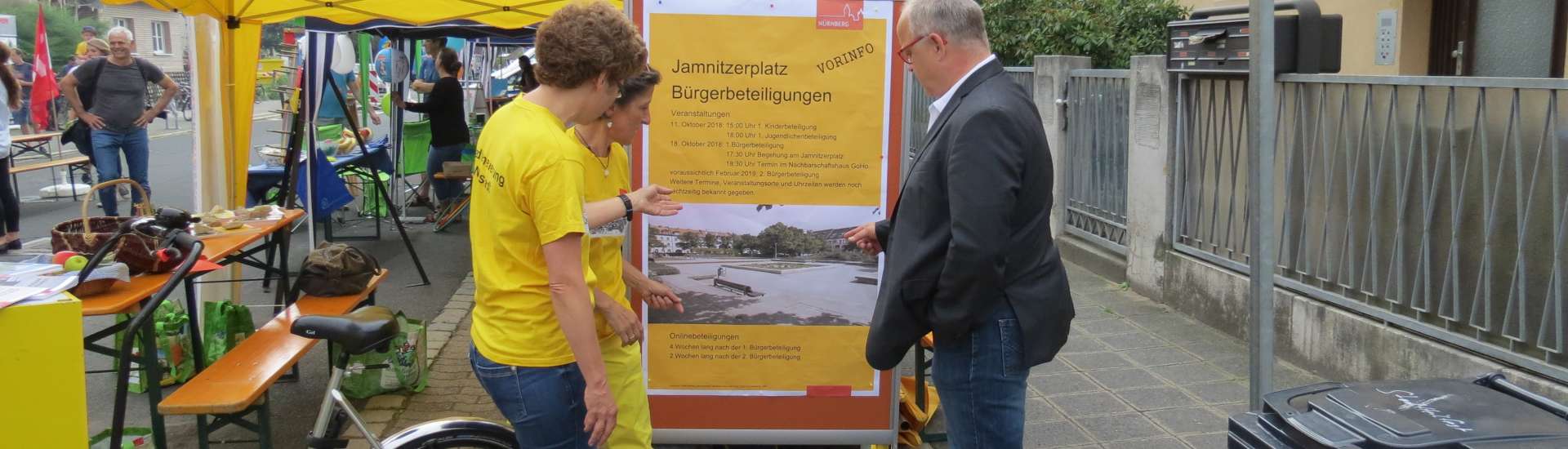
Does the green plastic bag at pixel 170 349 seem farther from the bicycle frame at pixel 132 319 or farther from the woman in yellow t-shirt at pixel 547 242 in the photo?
the woman in yellow t-shirt at pixel 547 242

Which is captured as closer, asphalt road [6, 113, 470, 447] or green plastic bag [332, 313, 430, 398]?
asphalt road [6, 113, 470, 447]

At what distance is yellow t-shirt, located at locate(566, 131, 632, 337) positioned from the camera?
9.98 ft

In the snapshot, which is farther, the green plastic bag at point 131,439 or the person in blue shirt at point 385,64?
the person in blue shirt at point 385,64

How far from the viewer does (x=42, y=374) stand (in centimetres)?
303

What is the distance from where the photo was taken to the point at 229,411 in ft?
13.3

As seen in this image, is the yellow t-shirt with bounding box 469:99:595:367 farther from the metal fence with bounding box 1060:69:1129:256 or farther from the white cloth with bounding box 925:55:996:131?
the metal fence with bounding box 1060:69:1129:256

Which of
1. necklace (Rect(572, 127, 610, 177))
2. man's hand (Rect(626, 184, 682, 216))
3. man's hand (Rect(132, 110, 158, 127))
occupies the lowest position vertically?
man's hand (Rect(626, 184, 682, 216))

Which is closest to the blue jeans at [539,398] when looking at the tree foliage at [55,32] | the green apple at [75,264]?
the green apple at [75,264]

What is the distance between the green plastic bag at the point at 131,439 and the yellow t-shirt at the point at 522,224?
8.63 feet

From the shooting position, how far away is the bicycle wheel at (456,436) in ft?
11.3

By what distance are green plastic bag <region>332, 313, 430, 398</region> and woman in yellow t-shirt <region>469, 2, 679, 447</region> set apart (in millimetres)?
2854

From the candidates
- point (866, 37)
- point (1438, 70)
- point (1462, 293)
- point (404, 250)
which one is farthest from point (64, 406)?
point (1438, 70)

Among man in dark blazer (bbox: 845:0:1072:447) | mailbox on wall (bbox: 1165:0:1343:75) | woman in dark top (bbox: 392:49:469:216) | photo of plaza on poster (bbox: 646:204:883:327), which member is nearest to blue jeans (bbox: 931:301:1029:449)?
man in dark blazer (bbox: 845:0:1072:447)

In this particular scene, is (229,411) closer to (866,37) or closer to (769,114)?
(769,114)
